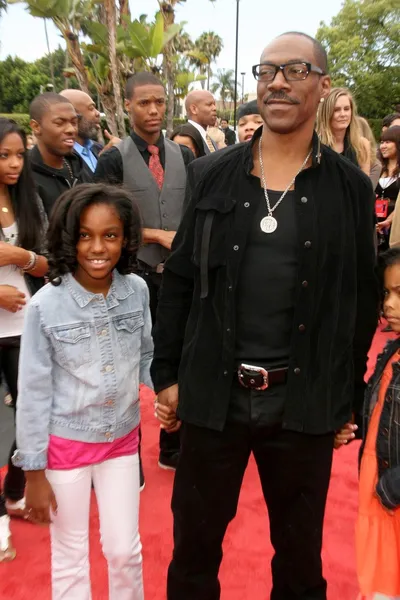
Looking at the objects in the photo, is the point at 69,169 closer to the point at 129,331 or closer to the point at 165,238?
the point at 165,238

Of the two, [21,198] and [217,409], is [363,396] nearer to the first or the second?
[217,409]

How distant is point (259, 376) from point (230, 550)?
1.42 meters

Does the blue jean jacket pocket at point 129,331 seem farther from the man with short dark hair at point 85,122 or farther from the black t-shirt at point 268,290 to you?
the man with short dark hair at point 85,122

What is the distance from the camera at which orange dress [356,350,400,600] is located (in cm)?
209

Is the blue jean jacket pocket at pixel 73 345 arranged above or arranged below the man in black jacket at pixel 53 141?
below

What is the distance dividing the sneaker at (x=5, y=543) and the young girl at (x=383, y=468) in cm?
161

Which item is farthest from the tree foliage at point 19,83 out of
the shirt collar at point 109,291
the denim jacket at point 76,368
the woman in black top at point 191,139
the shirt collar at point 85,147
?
the denim jacket at point 76,368

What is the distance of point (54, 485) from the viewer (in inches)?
76.7

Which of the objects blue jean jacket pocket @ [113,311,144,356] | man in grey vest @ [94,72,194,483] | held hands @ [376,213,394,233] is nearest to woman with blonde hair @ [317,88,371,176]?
held hands @ [376,213,394,233]

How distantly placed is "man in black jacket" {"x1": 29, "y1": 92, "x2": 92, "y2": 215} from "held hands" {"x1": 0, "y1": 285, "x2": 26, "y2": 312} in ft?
2.45

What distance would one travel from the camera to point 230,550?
9.14 feet

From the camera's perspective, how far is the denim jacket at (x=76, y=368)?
6.24 feet

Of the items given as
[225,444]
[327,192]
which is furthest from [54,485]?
[327,192]

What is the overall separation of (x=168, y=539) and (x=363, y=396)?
1410mm
